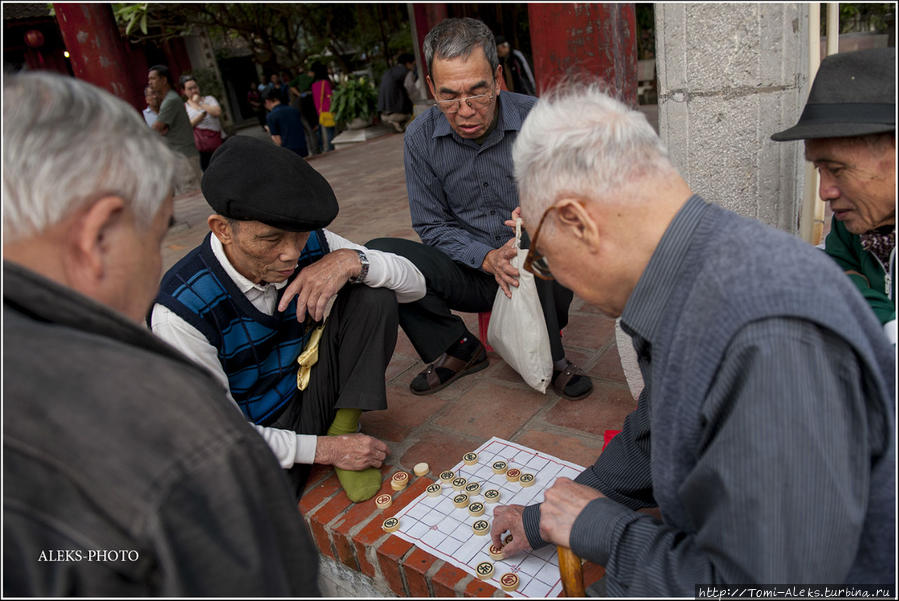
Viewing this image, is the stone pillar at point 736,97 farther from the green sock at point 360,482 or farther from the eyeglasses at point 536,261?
the green sock at point 360,482

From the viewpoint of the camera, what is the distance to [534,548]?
1.58 m

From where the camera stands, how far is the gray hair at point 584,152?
1.14 metres

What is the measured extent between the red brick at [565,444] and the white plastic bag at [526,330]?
22 cm

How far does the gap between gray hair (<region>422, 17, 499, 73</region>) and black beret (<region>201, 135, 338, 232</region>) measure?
1001mm

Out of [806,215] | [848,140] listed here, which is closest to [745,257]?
[848,140]

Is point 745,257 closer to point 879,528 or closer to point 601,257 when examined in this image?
point 601,257

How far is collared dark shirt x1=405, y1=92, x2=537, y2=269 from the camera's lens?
2.77 meters

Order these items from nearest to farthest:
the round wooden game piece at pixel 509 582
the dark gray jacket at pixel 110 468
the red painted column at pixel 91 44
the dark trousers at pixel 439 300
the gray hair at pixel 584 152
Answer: the dark gray jacket at pixel 110 468 < the gray hair at pixel 584 152 < the round wooden game piece at pixel 509 582 < the dark trousers at pixel 439 300 < the red painted column at pixel 91 44

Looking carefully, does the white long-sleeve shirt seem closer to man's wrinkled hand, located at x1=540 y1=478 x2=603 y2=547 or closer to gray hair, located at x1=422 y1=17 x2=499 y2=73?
man's wrinkled hand, located at x1=540 y1=478 x2=603 y2=547

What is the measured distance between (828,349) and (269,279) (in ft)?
5.14

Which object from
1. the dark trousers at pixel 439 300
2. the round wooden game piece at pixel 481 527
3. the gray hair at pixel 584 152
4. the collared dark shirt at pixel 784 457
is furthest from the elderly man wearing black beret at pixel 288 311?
the collared dark shirt at pixel 784 457

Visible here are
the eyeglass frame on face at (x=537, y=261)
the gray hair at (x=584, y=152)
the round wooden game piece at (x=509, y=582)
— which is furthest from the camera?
the round wooden game piece at (x=509, y=582)

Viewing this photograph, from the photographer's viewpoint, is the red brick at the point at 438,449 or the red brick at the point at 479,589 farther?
the red brick at the point at 438,449

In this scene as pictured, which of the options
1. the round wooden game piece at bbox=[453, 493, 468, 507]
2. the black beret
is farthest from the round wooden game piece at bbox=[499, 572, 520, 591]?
the black beret
